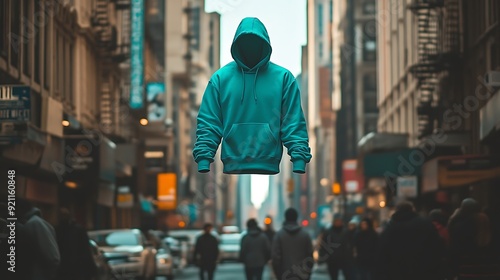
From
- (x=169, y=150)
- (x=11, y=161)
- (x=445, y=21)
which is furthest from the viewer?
(x=169, y=150)

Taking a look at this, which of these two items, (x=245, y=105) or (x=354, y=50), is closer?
(x=245, y=105)

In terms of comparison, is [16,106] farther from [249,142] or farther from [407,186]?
[407,186]

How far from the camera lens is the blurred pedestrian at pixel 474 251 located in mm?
14586

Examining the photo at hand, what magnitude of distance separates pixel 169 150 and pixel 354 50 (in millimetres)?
18147

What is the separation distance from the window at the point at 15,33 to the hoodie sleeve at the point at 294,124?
2092 centimetres

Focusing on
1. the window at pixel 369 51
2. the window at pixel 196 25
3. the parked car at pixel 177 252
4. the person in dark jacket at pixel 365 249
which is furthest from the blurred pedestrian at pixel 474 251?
the window at pixel 196 25

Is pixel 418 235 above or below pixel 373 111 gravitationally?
below

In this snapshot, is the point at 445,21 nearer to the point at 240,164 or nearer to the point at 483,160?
the point at 483,160

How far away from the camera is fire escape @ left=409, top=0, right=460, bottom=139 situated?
40.1 meters

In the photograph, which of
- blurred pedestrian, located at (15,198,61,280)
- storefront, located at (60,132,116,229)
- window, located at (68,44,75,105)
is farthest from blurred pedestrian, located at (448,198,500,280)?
window, located at (68,44,75,105)

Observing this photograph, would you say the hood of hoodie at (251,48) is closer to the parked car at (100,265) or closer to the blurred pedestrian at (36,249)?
the blurred pedestrian at (36,249)

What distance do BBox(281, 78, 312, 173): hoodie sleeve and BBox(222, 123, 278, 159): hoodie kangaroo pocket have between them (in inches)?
3.9

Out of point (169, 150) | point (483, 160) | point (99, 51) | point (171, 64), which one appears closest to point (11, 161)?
point (483, 160)

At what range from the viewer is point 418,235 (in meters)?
14.0
